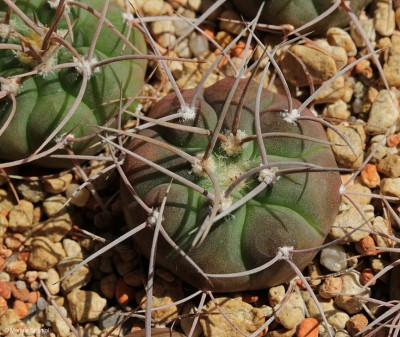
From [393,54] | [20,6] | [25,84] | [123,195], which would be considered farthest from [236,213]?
[393,54]

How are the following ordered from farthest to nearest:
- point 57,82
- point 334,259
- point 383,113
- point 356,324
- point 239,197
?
point 383,113 → point 334,259 → point 356,324 → point 57,82 → point 239,197

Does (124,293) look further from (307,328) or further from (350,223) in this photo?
(350,223)

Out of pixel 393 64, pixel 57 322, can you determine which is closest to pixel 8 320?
pixel 57 322

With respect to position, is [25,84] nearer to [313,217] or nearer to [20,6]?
[20,6]

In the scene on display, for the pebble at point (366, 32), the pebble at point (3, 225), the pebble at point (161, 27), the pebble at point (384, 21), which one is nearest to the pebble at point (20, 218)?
the pebble at point (3, 225)

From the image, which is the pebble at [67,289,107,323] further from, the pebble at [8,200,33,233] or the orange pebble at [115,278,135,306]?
the pebble at [8,200,33,233]

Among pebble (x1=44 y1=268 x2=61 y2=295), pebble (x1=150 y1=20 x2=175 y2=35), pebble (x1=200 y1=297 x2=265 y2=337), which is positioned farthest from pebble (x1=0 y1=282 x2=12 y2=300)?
pebble (x1=150 y1=20 x2=175 y2=35)

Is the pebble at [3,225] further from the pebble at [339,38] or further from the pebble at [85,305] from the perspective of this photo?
the pebble at [339,38]
